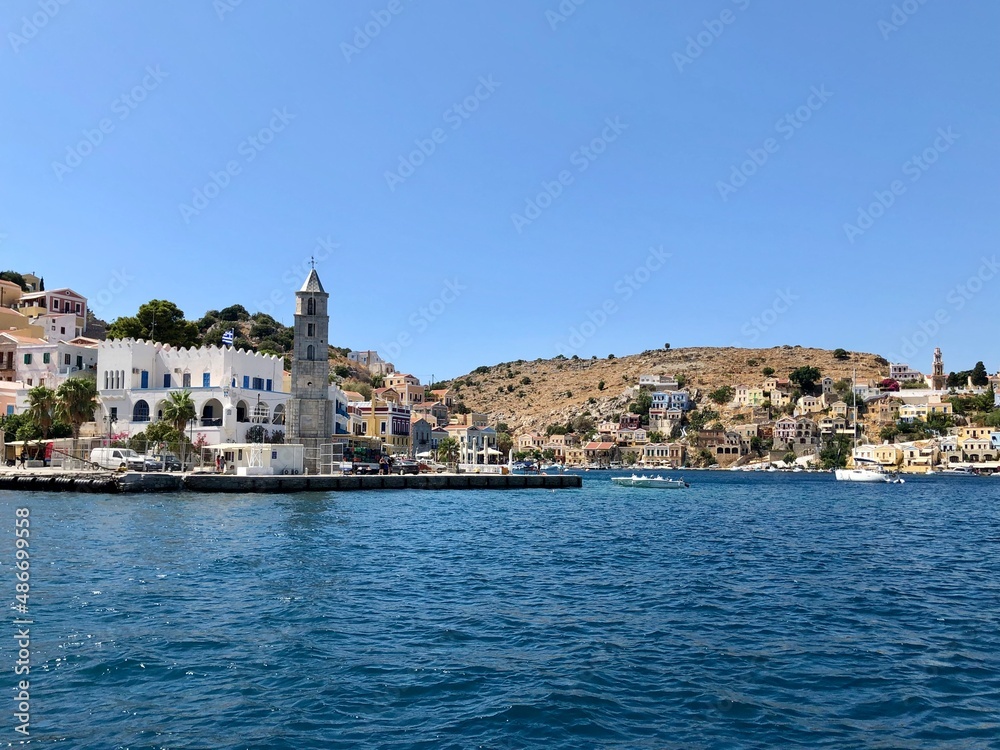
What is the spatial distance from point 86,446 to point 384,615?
152 feet

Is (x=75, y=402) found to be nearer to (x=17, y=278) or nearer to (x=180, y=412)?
(x=180, y=412)

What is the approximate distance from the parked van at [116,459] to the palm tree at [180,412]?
3.94 meters

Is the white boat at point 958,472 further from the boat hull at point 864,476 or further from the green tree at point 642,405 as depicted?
the green tree at point 642,405

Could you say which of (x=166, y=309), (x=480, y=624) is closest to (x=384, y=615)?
(x=480, y=624)

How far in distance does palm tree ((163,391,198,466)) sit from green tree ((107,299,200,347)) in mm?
22397

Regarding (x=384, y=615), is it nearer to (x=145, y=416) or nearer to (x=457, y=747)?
(x=457, y=747)

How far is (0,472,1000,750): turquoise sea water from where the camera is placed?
10398 millimetres

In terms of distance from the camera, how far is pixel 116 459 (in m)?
49.7

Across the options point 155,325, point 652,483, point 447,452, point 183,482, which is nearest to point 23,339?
point 155,325

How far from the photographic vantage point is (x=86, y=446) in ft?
181

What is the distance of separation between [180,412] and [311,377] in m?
9.33

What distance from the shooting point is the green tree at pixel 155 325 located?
75.2 meters

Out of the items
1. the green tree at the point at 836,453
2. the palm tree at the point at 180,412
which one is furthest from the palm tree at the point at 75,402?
the green tree at the point at 836,453

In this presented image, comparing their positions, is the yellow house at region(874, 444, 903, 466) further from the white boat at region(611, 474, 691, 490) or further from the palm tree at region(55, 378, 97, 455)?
the palm tree at region(55, 378, 97, 455)
